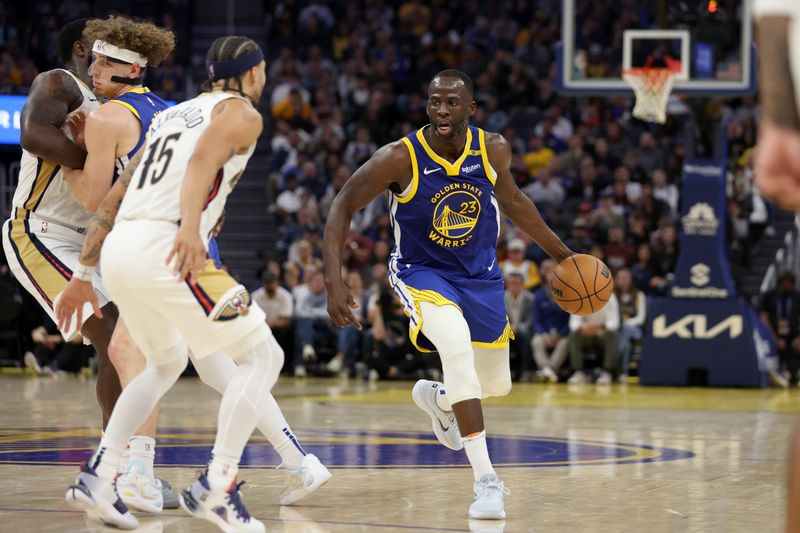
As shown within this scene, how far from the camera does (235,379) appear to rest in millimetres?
4738

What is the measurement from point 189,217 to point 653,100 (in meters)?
9.45

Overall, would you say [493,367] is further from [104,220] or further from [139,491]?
[104,220]

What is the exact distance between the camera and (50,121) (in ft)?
18.8

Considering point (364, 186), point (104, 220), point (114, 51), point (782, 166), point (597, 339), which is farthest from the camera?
point (597, 339)

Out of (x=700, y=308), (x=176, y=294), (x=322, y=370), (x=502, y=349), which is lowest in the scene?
(x=322, y=370)

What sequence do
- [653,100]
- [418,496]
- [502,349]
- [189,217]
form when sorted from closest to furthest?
1. [189,217]
2. [418,496]
3. [502,349]
4. [653,100]

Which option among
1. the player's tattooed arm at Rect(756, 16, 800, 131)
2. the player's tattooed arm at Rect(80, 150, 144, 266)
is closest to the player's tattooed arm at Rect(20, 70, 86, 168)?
the player's tattooed arm at Rect(80, 150, 144, 266)

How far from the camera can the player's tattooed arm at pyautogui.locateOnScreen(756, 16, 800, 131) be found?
2.84 metres

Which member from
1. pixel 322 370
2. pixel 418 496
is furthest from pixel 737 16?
pixel 418 496

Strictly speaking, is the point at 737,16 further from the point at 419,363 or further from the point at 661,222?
the point at 419,363

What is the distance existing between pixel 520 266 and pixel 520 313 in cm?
83

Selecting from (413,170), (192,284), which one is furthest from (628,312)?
(192,284)

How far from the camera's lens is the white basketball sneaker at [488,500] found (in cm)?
525

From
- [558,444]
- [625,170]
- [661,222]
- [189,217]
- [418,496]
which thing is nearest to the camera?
[189,217]
